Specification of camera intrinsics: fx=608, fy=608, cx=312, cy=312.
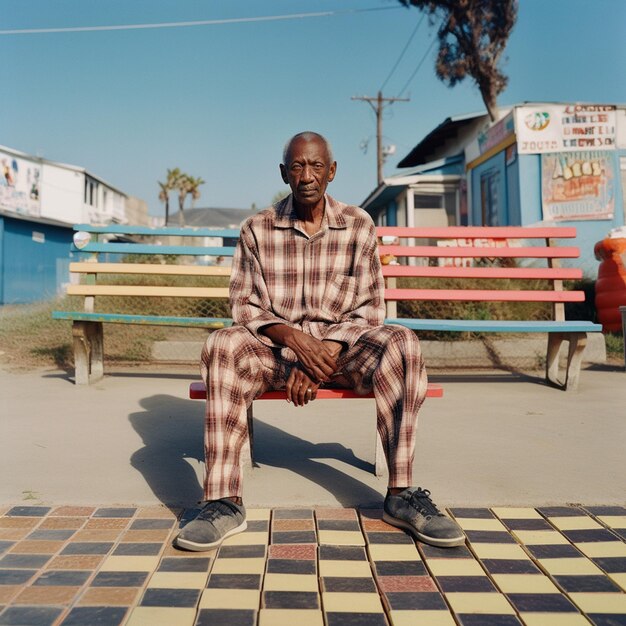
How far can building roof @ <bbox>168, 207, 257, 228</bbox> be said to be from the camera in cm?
6294

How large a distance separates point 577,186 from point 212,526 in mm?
12875

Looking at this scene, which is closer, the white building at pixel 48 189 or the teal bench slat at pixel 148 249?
the teal bench slat at pixel 148 249

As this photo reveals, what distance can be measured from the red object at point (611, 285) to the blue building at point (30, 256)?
2481 cm

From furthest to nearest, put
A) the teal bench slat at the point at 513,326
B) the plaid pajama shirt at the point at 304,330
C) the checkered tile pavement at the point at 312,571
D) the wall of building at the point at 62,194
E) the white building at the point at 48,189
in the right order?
1. the wall of building at the point at 62,194
2. the white building at the point at 48,189
3. the teal bench slat at the point at 513,326
4. the plaid pajama shirt at the point at 304,330
5. the checkered tile pavement at the point at 312,571

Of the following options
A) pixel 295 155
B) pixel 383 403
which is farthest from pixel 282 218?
pixel 383 403

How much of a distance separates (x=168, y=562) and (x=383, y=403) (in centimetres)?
99

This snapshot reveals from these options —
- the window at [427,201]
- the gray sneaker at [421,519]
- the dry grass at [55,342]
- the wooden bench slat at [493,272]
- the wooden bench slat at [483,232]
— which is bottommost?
the gray sneaker at [421,519]

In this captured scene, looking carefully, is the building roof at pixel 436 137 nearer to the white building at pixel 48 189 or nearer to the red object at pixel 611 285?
the red object at pixel 611 285

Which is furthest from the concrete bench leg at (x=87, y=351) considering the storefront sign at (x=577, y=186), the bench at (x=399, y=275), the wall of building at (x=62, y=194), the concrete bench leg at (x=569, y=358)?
the wall of building at (x=62, y=194)

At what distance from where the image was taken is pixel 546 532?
7.45 feet

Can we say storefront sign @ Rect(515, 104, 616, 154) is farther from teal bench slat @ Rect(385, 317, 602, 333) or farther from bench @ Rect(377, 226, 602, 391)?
teal bench slat @ Rect(385, 317, 602, 333)

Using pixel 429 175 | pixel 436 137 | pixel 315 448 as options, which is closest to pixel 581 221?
pixel 429 175

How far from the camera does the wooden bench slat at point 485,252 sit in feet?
17.2

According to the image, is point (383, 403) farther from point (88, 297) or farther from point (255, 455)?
point (88, 297)
